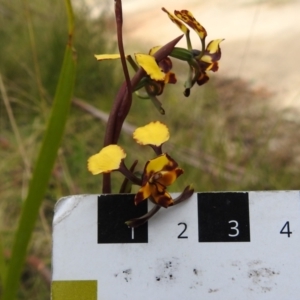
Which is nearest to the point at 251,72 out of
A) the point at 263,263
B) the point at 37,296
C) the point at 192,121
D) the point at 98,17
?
the point at 192,121

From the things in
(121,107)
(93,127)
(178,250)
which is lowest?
(178,250)

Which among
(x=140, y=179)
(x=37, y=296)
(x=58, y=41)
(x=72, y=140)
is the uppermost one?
(x=58, y=41)

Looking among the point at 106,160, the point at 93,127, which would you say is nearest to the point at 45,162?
the point at 106,160

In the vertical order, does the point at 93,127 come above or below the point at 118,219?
above

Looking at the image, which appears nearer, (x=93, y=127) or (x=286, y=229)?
(x=286, y=229)

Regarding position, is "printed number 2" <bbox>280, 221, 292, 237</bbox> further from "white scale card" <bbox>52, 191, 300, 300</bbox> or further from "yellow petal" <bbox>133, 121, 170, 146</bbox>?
"yellow petal" <bbox>133, 121, 170, 146</bbox>

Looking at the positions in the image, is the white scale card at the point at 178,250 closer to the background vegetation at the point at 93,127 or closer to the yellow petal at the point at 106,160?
the yellow petal at the point at 106,160

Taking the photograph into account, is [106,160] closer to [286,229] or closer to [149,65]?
[149,65]

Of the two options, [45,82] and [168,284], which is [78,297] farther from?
[45,82]
